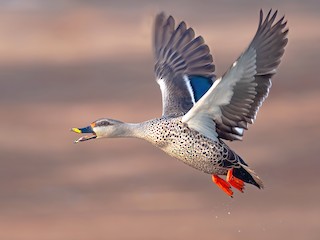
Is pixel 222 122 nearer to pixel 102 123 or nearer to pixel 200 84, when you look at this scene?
pixel 102 123

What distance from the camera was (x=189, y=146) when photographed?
1098cm

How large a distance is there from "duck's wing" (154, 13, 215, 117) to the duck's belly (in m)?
1.46

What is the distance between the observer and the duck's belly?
1098cm

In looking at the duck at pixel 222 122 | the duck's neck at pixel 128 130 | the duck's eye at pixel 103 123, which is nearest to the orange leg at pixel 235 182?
the duck at pixel 222 122

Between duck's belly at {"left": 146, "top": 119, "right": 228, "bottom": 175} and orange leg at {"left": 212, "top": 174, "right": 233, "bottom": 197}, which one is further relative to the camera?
orange leg at {"left": 212, "top": 174, "right": 233, "bottom": 197}

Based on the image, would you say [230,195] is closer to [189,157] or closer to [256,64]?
[189,157]

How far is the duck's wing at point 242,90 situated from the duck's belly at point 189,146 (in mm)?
91

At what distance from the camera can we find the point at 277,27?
416 inches

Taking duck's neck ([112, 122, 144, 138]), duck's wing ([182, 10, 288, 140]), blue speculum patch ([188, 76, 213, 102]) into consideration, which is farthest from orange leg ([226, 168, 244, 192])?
blue speculum patch ([188, 76, 213, 102])

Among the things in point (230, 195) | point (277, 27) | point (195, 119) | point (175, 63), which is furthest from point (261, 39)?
point (175, 63)

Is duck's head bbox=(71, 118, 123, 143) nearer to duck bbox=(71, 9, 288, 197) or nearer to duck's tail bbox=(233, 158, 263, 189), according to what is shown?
duck bbox=(71, 9, 288, 197)

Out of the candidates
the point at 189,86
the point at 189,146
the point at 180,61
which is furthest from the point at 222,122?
the point at 180,61

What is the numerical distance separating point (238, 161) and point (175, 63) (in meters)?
2.62

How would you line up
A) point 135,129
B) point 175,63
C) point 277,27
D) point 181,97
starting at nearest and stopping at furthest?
1. point 277,27
2. point 135,129
3. point 181,97
4. point 175,63
